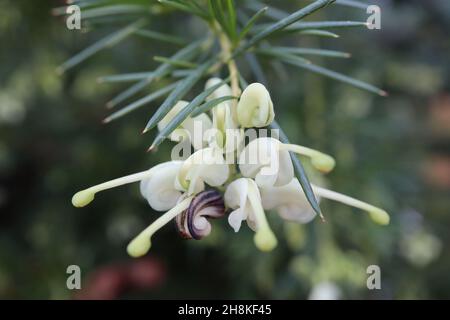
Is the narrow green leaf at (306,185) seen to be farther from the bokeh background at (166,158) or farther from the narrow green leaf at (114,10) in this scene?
the bokeh background at (166,158)

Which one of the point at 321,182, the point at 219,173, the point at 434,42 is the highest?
the point at 434,42

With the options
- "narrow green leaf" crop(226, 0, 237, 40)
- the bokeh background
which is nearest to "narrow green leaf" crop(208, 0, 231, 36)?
"narrow green leaf" crop(226, 0, 237, 40)

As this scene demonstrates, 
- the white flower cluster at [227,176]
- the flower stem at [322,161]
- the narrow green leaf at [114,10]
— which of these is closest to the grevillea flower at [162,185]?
the white flower cluster at [227,176]

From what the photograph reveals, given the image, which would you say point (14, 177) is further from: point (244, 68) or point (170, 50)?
point (244, 68)

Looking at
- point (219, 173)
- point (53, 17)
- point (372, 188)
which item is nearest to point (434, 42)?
point (372, 188)

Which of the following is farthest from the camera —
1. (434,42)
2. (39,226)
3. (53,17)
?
(434,42)

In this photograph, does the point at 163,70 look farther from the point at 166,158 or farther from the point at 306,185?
the point at 166,158
